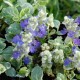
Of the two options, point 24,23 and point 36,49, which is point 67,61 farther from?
point 24,23

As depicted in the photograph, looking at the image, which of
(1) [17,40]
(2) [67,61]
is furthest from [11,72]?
(2) [67,61]

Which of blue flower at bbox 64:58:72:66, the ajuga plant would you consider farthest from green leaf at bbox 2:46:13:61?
blue flower at bbox 64:58:72:66

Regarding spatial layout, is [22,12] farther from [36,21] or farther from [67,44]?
[67,44]

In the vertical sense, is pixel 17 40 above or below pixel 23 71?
above

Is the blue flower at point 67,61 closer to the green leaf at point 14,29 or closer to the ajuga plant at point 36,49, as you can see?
the ajuga plant at point 36,49

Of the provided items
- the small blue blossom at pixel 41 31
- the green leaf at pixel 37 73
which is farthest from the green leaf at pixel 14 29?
the green leaf at pixel 37 73

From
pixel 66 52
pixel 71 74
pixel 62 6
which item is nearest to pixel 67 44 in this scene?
pixel 66 52

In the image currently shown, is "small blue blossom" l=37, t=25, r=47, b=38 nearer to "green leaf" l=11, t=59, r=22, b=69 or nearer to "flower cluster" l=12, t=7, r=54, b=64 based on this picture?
"flower cluster" l=12, t=7, r=54, b=64

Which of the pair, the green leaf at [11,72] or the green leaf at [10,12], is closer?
the green leaf at [11,72]
